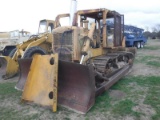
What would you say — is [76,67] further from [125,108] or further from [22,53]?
[22,53]

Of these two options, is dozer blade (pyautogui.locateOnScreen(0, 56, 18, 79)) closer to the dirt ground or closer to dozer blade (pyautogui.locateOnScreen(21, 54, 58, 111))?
the dirt ground

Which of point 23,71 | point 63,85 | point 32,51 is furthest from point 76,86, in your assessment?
point 32,51

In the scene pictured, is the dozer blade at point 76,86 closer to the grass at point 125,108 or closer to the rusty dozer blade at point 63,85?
the rusty dozer blade at point 63,85

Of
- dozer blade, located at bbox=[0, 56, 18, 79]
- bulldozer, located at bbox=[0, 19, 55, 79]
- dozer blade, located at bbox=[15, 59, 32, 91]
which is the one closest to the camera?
dozer blade, located at bbox=[15, 59, 32, 91]

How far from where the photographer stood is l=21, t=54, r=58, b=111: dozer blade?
3958 millimetres

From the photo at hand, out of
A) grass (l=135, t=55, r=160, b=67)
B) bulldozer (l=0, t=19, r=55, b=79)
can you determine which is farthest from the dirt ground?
grass (l=135, t=55, r=160, b=67)

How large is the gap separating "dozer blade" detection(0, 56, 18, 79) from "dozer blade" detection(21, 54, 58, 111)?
338 centimetres

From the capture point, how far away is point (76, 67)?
4035 mm

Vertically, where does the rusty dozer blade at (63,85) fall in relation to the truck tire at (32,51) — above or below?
below

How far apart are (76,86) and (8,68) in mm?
4241

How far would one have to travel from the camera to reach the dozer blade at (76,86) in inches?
153

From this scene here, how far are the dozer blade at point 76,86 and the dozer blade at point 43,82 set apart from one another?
28 cm

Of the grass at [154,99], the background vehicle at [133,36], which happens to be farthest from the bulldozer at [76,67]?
the background vehicle at [133,36]

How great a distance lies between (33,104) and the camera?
13.9 feet
